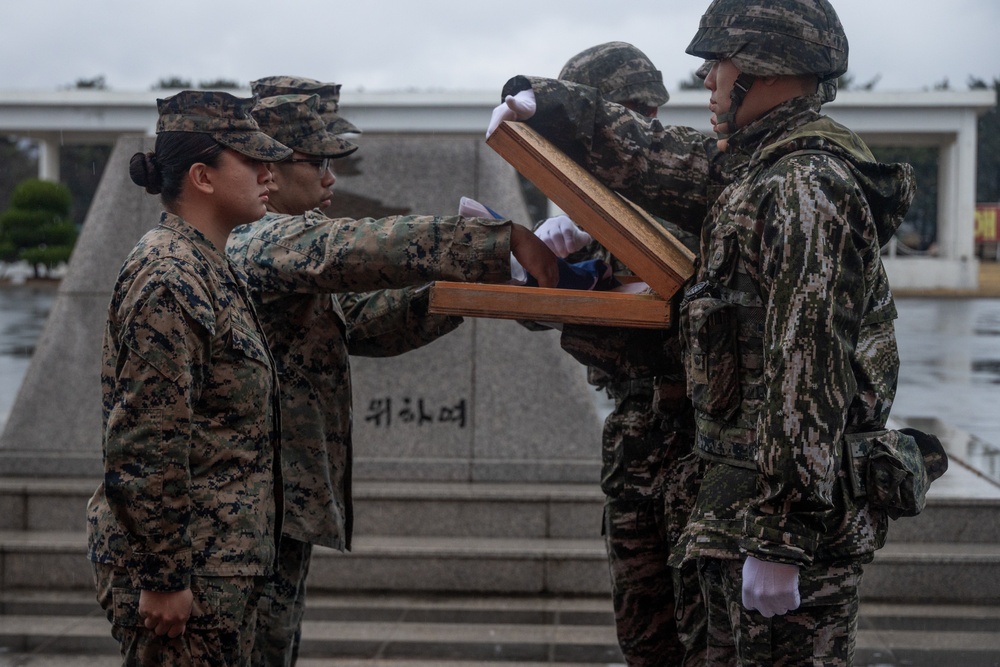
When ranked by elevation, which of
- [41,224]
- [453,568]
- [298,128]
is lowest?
[41,224]

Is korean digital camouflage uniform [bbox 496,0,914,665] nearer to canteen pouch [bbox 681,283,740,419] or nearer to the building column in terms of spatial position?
canteen pouch [bbox 681,283,740,419]

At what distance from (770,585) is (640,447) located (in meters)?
1.20

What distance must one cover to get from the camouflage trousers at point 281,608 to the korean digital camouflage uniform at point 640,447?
3.13 ft

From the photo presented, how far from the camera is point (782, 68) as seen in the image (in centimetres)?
257

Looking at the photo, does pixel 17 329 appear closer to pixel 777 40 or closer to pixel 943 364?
pixel 943 364

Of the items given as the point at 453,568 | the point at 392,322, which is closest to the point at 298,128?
the point at 392,322

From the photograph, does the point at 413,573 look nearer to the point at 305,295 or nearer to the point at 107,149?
the point at 305,295

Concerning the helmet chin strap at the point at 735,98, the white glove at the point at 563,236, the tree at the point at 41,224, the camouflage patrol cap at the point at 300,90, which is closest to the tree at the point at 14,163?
the tree at the point at 41,224

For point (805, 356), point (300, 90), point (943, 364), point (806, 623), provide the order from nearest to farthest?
point (805, 356)
point (806, 623)
point (300, 90)
point (943, 364)

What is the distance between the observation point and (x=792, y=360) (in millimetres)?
2289

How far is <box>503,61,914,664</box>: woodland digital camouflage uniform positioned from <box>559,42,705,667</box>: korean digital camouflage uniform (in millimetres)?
576

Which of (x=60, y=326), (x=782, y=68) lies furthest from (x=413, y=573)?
(x=782, y=68)

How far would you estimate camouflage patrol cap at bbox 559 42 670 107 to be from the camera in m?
3.68

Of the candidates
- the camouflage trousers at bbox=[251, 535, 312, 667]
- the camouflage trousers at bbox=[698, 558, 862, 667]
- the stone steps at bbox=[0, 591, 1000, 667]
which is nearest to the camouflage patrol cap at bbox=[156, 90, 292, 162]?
the camouflage trousers at bbox=[251, 535, 312, 667]
